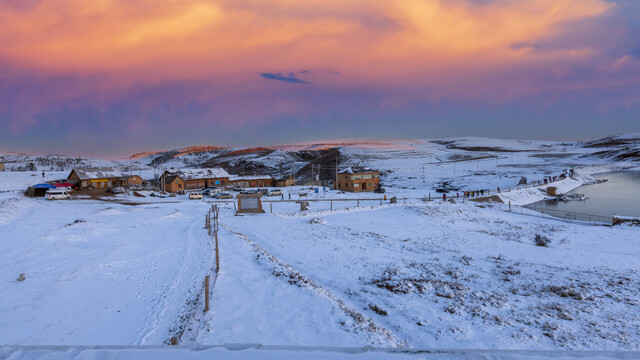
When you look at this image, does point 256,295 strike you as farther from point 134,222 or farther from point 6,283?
point 134,222

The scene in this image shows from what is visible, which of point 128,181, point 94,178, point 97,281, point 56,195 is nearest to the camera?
point 97,281

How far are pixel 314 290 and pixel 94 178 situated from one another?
2760 inches

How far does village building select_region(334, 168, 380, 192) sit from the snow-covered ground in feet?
133

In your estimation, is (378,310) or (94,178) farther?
(94,178)

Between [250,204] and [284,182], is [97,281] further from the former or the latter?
[284,182]

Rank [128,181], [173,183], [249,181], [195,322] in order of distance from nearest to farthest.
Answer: [195,322] < [173,183] < [128,181] < [249,181]

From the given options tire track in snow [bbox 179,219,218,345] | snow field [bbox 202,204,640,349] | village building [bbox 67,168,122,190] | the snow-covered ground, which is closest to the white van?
village building [bbox 67,168,122,190]

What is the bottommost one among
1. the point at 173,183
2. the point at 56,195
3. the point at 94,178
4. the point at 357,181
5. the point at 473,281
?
the point at 473,281

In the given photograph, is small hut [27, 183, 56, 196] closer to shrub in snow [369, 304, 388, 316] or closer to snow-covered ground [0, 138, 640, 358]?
snow-covered ground [0, 138, 640, 358]

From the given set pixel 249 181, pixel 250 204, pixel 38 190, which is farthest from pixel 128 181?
pixel 250 204

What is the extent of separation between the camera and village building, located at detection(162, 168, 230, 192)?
69.5 metres

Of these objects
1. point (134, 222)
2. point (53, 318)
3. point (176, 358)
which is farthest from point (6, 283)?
point (134, 222)

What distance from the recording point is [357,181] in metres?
66.9

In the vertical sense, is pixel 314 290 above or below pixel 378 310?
above
